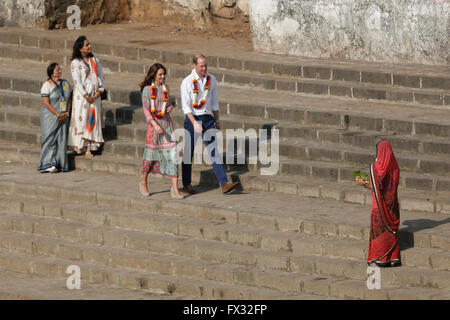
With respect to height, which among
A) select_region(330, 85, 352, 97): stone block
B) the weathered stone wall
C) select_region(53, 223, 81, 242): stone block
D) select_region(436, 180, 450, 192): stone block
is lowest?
select_region(53, 223, 81, 242): stone block

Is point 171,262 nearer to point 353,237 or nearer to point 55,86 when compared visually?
point 353,237

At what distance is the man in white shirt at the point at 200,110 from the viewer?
12.6 meters

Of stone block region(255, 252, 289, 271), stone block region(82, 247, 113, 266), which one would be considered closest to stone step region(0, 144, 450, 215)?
stone block region(255, 252, 289, 271)

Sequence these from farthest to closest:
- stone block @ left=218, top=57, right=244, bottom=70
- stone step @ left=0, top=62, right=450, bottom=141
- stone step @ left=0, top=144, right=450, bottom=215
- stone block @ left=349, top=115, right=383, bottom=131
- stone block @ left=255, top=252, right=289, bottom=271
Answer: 1. stone block @ left=218, top=57, right=244, bottom=70
2. stone block @ left=349, top=115, right=383, bottom=131
3. stone step @ left=0, top=62, right=450, bottom=141
4. stone step @ left=0, top=144, right=450, bottom=215
5. stone block @ left=255, top=252, right=289, bottom=271

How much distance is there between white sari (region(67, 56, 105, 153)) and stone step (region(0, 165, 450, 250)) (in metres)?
0.47

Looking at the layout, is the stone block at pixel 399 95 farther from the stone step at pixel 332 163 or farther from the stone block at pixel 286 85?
the stone step at pixel 332 163

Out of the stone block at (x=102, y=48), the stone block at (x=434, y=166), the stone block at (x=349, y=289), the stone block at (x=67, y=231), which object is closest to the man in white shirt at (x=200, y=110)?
the stone block at (x=67, y=231)

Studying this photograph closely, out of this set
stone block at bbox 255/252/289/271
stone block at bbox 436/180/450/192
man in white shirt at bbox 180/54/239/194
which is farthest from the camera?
man in white shirt at bbox 180/54/239/194

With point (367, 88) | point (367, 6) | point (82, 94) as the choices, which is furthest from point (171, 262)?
point (367, 6)

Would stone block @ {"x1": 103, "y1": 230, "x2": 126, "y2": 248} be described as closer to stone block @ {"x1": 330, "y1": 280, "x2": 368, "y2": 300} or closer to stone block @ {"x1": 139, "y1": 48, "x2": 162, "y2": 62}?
stone block @ {"x1": 330, "y1": 280, "x2": 368, "y2": 300}

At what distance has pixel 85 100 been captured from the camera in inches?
563

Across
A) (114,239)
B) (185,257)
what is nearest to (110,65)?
(114,239)

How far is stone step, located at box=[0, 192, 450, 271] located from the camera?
11.1 meters
